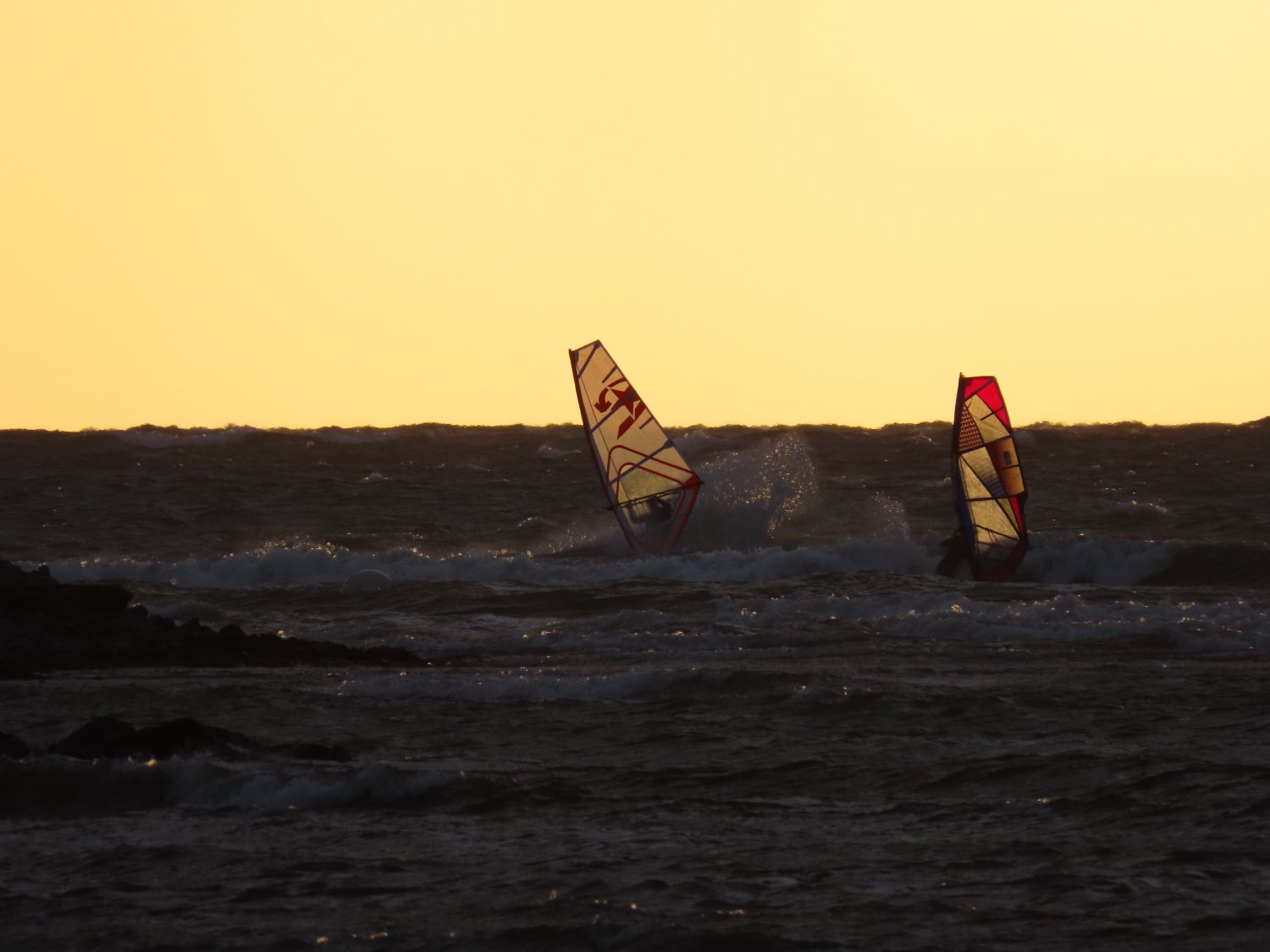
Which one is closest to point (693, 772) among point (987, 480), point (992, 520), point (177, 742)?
point (177, 742)

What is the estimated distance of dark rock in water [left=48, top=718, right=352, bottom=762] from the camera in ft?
26.8

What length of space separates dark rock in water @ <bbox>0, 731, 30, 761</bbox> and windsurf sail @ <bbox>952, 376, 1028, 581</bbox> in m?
15.3

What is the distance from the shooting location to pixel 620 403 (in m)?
25.7

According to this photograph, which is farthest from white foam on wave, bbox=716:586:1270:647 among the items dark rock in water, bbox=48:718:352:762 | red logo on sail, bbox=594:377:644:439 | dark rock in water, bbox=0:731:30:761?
red logo on sail, bbox=594:377:644:439

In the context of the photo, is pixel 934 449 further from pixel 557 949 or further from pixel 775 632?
pixel 557 949

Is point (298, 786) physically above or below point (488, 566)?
below

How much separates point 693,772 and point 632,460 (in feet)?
57.5

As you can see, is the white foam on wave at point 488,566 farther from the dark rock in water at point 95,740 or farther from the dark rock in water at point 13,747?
the dark rock in water at point 13,747

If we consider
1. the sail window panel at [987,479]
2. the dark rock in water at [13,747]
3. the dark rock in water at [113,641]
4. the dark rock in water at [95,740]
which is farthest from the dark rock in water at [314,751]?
the sail window panel at [987,479]

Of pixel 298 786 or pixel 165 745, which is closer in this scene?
pixel 298 786

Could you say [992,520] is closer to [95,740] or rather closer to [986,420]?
[986,420]

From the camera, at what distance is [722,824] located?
23.4 ft

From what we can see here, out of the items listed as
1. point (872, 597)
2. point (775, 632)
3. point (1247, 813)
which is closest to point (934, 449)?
point (872, 597)

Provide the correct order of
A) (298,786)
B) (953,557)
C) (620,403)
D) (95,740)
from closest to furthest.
Result: (298,786) → (95,740) → (953,557) → (620,403)
